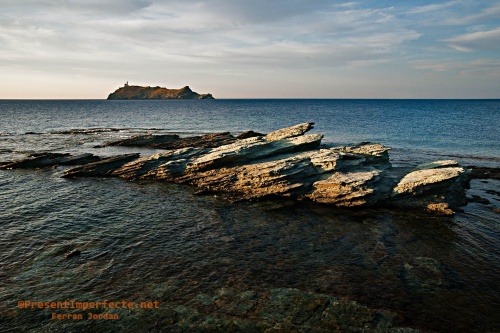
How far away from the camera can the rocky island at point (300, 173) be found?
29.6 m

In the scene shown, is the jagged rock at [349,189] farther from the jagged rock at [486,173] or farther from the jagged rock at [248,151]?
the jagged rock at [486,173]

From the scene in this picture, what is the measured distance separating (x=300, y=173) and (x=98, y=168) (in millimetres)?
26799

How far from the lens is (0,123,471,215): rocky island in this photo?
29.6 metres

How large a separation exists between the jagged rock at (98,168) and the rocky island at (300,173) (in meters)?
0.11

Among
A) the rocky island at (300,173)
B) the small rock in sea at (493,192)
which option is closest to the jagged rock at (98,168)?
the rocky island at (300,173)

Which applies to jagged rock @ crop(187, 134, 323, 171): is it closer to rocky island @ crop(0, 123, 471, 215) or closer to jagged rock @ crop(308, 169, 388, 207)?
rocky island @ crop(0, 123, 471, 215)

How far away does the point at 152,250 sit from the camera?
21047 millimetres

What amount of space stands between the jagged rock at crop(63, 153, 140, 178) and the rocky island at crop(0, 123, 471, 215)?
0.36ft

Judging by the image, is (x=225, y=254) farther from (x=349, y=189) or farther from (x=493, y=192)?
(x=493, y=192)

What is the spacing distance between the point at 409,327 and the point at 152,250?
51.0ft

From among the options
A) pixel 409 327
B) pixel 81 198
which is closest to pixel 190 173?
pixel 81 198

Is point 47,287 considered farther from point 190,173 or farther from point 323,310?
point 190,173

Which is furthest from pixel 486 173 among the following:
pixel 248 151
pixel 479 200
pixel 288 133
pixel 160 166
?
pixel 160 166

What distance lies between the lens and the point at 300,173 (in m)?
32.5
